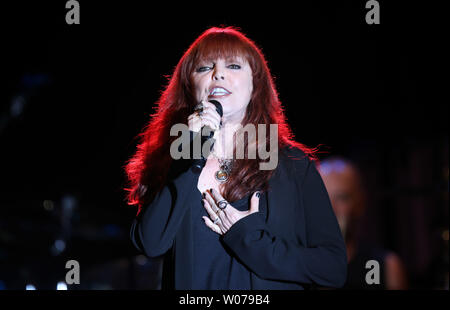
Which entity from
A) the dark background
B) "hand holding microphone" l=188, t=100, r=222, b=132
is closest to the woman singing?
"hand holding microphone" l=188, t=100, r=222, b=132

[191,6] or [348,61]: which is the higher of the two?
[191,6]

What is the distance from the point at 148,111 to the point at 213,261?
2.87 metres

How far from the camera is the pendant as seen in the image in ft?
4.66

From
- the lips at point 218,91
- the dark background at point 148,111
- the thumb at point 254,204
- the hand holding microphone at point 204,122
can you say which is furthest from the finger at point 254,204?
the dark background at point 148,111

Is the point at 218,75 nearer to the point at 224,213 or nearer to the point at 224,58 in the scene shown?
the point at 224,58

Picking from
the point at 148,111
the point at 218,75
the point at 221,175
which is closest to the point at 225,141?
the point at 221,175

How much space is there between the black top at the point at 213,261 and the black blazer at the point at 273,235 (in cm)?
3

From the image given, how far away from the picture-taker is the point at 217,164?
4.84 ft

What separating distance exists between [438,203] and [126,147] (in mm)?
3624

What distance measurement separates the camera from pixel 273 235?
128 centimetres

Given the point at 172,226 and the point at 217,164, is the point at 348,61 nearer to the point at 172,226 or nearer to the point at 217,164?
the point at 217,164

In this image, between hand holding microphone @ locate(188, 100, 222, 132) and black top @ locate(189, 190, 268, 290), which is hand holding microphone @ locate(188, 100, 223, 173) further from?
black top @ locate(189, 190, 268, 290)
